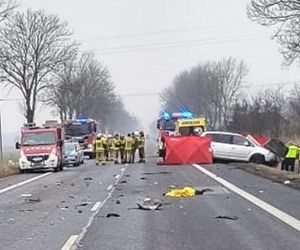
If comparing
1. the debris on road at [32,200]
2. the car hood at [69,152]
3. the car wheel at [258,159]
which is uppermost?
the car hood at [69,152]

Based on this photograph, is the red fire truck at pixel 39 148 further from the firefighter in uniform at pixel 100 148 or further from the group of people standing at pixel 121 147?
the group of people standing at pixel 121 147

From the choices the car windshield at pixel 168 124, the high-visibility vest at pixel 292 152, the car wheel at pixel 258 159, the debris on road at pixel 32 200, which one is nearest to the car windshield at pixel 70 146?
the car windshield at pixel 168 124

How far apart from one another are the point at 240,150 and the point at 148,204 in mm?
21931

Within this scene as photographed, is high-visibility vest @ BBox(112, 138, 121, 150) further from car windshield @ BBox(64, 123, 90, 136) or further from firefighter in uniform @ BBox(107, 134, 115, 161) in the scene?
car windshield @ BBox(64, 123, 90, 136)

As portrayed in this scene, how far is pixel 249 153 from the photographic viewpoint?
39.5 meters

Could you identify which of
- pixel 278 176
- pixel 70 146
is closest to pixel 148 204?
pixel 278 176

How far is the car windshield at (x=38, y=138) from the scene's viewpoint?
130 feet

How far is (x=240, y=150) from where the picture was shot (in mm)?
39562

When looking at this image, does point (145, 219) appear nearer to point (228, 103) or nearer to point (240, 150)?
point (240, 150)

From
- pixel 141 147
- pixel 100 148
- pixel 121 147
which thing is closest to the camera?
pixel 141 147

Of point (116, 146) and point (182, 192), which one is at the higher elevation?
point (116, 146)

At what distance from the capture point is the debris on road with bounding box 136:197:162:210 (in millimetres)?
17422

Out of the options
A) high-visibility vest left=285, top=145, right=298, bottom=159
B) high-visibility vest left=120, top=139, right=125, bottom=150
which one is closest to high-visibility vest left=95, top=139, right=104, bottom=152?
high-visibility vest left=120, top=139, right=125, bottom=150

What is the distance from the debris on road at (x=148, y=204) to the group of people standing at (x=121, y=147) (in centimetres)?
2680
